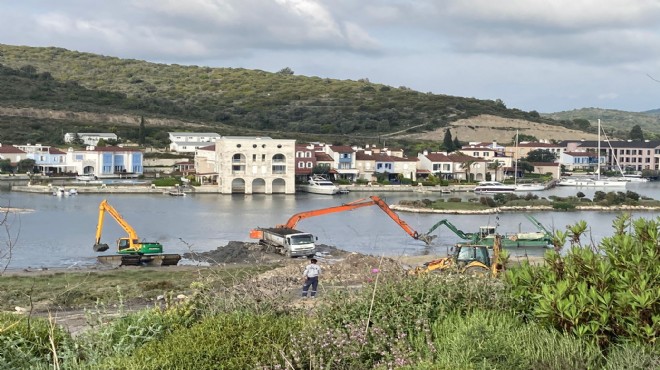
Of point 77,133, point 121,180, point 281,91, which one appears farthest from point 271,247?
point 281,91

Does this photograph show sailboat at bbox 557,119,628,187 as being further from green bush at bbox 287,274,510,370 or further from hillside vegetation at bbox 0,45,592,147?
green bush at bbox 287,274,510,370

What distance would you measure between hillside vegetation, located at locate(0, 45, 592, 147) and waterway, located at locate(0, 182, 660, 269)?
4295cm

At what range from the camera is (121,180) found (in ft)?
202

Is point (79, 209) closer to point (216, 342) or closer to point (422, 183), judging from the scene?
point (422, 183)

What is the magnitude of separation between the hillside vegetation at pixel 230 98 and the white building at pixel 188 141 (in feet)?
53.9

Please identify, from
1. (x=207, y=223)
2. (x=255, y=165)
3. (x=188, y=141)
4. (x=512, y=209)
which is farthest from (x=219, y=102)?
(x=207, y=223)

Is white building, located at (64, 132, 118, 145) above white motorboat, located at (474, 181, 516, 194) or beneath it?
above

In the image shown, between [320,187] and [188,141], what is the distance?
72.0ft

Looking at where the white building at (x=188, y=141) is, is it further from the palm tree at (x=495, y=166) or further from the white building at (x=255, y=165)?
the palm tree at (x=495, y=166)

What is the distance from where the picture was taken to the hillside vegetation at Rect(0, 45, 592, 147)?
9806 centimetres

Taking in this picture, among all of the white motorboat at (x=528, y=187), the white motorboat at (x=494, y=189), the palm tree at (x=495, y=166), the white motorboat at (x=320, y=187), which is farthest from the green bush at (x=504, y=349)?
the palm tree at (x=495, y=166)

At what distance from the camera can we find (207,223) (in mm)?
38125

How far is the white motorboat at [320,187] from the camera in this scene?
190ft

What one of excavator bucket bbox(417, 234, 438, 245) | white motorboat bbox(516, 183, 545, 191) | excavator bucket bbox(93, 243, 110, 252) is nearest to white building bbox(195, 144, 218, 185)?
white motorboat bbox(516, 183, 545, 191)
